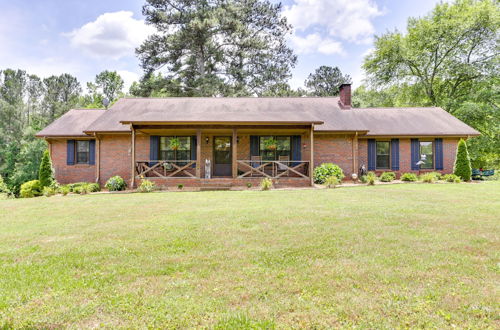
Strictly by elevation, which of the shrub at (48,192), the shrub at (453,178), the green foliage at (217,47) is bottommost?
the shrub at (48,192)

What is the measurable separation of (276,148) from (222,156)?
2976 millimetres

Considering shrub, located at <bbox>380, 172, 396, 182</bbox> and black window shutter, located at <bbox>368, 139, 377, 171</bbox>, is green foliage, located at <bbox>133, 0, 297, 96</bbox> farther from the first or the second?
shrub, located at <bbox>380, 172, 396, 182</bbox>

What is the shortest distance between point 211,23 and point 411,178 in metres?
18.7

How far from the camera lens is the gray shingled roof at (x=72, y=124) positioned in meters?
15.6

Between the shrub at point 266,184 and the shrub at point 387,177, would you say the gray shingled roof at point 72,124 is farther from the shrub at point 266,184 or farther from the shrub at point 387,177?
the shrub at point 387,177

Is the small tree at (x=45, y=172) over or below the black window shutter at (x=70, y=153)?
below

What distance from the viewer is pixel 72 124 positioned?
1659 cm

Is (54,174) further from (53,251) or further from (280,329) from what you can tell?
(280,329)

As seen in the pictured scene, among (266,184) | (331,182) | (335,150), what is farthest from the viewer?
(335,150)

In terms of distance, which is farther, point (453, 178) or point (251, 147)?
point (251, 147)

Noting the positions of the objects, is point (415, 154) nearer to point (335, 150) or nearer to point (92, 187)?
point (335, 150)

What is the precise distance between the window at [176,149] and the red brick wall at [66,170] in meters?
4.00

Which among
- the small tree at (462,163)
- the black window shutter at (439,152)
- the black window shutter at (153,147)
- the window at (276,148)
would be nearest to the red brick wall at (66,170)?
the black window shutter at (153,147)

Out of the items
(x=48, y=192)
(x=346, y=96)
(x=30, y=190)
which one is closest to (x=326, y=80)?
(x=346, y=96)
